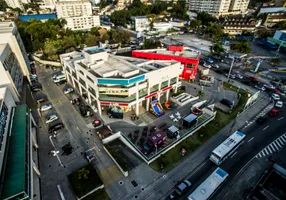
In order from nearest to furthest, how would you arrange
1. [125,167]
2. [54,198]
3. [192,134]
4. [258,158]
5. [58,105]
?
[54,198] < [125,167] < [258,158] < [192,134] < [58,105]

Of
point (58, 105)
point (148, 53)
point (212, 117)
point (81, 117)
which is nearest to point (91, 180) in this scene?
point (81, 117)

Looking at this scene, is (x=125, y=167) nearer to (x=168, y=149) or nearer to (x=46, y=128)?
(x=168, y=149)

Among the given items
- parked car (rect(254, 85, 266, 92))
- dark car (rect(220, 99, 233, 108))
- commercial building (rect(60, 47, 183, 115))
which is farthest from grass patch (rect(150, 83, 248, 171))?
commercial building (rect(60, 47, 183, 115))

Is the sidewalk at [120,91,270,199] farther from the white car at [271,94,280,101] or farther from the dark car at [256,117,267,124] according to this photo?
the white car at [271,94,280,101]

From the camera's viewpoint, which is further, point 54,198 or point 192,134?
point 192,134

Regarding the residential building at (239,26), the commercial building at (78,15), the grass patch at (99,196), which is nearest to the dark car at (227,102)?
the grass patch at (99,196)

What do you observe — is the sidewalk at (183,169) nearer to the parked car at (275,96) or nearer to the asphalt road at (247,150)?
the asphalt road at (247,150)
